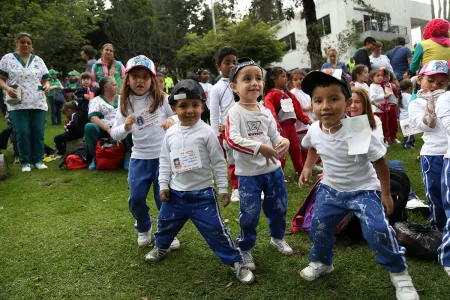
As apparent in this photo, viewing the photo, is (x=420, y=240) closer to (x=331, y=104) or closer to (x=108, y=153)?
(x=331, y=104)

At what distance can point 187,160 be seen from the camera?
292 centimetres

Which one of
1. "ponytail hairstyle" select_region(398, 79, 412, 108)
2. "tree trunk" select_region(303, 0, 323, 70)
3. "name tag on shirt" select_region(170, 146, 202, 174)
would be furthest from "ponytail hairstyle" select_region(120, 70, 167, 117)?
"tree trunk" select_region(303, 0, 323, 70)

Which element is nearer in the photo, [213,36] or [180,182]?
[180,182]

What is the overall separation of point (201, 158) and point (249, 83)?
0.72 m

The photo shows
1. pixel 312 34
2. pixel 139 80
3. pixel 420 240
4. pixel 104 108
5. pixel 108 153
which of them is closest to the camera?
pixel 420 240

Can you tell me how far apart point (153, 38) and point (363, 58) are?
25.6 metres

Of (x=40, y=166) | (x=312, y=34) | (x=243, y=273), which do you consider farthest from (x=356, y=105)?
(x=312, y=34)

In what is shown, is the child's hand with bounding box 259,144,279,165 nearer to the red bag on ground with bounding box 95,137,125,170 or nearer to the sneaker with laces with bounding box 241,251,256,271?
the sneaker with laces with bounding box 241,251,256,271

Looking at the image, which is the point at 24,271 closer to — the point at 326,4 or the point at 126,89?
the point at 126,89

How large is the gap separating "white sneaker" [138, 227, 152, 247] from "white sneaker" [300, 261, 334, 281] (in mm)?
1542

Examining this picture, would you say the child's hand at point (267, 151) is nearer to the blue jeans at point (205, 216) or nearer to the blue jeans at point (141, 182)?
the blue jeans at point (205, 216)

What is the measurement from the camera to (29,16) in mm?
16875

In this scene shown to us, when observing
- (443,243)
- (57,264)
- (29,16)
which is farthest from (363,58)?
(29,16)

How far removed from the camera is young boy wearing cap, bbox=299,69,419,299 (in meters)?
2.44
